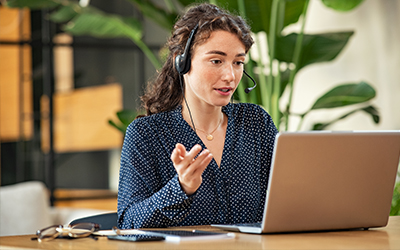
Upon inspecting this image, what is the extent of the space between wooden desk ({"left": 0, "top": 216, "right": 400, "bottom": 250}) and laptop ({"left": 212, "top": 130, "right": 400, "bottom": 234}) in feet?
0.12

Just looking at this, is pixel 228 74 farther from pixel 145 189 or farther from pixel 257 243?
pixel 257 243

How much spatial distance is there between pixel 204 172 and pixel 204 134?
15 centimetres

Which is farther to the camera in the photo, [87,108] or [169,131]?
[87,108]

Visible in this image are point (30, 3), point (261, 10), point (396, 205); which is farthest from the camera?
point (30, 3)

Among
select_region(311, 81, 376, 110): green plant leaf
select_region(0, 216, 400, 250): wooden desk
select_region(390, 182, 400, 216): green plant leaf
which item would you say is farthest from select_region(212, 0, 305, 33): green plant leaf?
select_region(0, 216, 400, 250): wooden desk

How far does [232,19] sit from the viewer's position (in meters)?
1.69

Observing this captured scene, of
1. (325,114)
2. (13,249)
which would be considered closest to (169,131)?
(13,249)

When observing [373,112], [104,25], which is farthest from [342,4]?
[104,25]

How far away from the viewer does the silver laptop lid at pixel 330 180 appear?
1.09 metres

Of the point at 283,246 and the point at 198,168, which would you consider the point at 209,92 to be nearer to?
the point at 198,168

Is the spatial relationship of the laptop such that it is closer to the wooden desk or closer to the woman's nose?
the wooden desk

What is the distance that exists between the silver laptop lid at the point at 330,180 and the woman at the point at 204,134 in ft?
→ 1.26

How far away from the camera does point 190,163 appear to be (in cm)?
117

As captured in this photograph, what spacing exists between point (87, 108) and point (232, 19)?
389 cm
